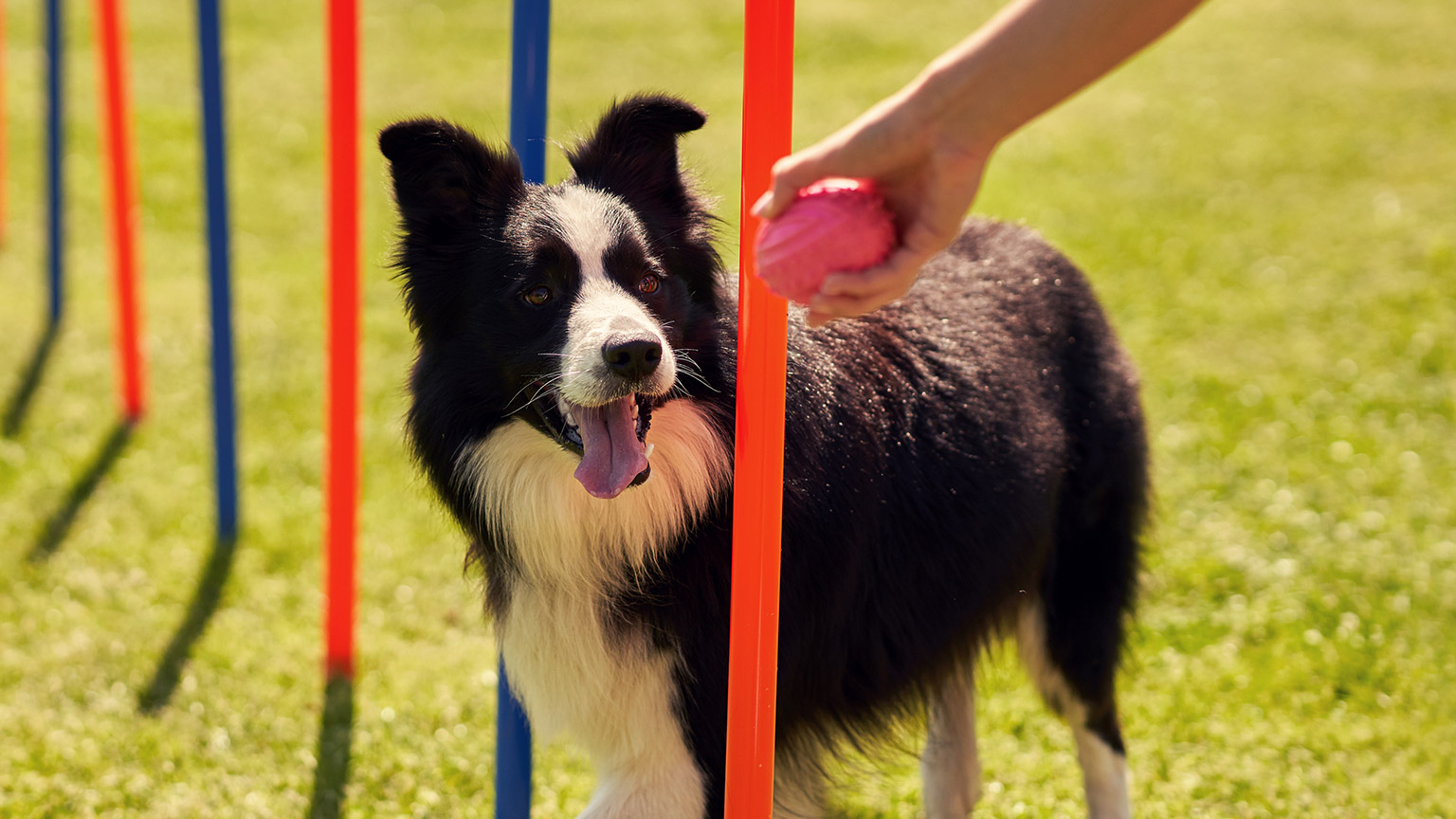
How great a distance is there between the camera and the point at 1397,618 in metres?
4.65

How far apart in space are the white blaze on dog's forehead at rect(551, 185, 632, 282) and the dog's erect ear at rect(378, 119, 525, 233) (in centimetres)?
14

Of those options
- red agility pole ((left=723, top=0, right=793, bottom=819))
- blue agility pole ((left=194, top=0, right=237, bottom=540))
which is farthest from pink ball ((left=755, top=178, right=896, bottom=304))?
blue agility pole ((left=194, top=0, right=237, bottom=540))

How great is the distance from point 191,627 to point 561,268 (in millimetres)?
2993

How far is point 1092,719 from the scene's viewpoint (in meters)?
3.56

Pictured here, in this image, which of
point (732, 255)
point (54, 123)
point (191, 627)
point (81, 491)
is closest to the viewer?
point (732, 255)

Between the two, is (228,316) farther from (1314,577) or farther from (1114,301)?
(1114,301)

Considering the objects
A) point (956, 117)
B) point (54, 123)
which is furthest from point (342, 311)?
point (54, 123)

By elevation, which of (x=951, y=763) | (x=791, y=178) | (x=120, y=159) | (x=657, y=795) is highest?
(x=791, y=178)

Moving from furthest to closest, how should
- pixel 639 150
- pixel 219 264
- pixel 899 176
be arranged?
1. pixel 219 264
2. pixel 639 150
3. pixel 899 176

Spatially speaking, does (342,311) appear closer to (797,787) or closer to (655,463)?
(655,463)

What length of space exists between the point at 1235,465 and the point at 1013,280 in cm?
306

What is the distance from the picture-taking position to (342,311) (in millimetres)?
3912

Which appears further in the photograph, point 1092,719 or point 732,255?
point 1092,719

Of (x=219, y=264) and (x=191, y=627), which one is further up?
(x=219, y=264)
